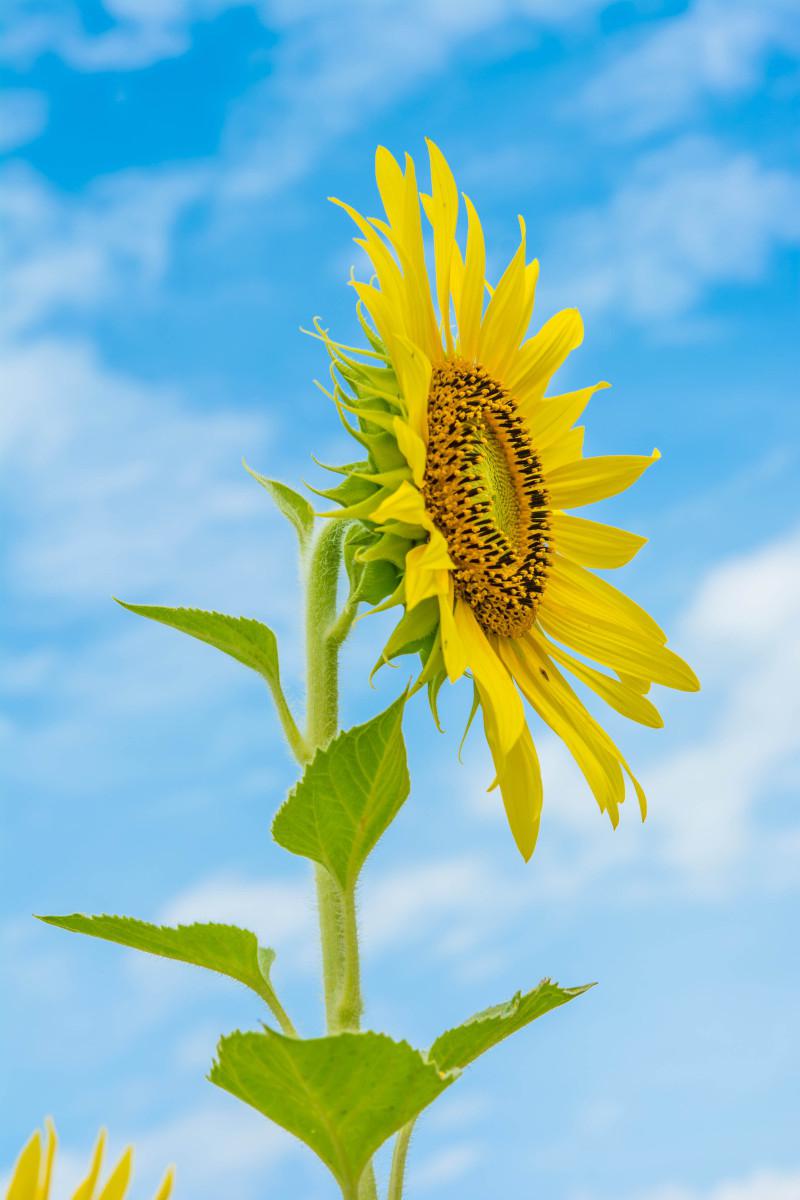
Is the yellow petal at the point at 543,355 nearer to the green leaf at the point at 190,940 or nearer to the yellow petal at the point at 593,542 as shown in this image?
the yellow petal at the point at 593,542

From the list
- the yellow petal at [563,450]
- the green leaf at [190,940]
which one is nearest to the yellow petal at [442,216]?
the yellow petal at [563,450]

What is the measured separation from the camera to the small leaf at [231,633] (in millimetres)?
2348

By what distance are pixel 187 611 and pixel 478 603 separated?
60cm

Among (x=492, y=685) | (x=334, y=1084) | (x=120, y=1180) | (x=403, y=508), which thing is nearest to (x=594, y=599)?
(x=492, y=685)

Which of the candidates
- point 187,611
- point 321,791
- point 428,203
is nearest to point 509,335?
point 428,203

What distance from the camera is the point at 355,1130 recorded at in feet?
6.85

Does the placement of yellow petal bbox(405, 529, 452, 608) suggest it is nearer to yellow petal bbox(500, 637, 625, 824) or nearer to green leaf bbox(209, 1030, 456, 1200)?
yellow petal bbox(500, 637, 625, 824)

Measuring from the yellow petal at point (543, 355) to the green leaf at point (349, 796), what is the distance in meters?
1.07

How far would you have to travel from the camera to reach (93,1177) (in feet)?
5.43

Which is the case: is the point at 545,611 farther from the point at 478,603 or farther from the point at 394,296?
the point at 394,296

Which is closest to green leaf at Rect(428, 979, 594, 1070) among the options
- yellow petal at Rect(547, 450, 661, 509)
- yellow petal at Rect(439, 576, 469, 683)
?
yellow petal at Rect(439, 576, 469, 683)

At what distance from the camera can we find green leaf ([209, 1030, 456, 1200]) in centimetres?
192

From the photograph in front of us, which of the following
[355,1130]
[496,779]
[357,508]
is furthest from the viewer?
[496,779]

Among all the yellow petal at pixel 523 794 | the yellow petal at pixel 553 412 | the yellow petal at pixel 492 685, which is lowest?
the yellow petal at pixel 523 794
